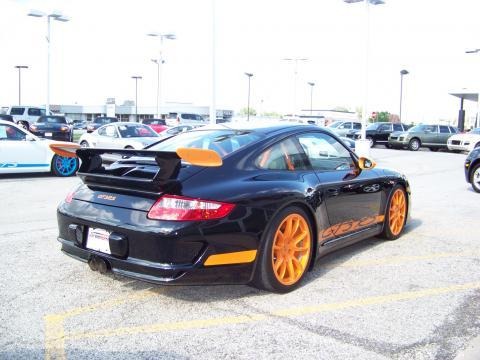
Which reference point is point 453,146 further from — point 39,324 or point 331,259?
point 39,324

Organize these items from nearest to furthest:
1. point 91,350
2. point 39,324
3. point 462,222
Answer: point 91,350, point 39,324, point 462,222

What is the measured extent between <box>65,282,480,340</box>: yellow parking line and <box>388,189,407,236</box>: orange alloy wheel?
163cm

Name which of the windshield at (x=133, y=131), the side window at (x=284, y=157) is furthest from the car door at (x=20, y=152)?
the side window at (x=284, y=157)

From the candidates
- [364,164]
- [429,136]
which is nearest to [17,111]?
[429,136]

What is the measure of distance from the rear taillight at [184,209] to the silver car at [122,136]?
11078mm

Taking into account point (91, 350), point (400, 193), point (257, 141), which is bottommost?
point (91, 350)

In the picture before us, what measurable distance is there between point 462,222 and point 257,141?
4408mm

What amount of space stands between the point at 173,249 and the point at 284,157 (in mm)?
1410

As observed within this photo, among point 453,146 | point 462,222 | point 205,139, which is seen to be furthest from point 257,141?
point 453,146

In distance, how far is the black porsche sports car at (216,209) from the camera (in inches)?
136

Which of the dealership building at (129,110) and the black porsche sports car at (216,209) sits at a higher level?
the dealership building at (129,110)

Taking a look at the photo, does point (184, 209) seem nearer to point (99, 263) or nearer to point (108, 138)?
point (99, 263)

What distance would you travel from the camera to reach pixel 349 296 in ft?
13.2

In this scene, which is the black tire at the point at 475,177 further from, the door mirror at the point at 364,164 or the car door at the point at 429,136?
the car door at the point at 429,136
